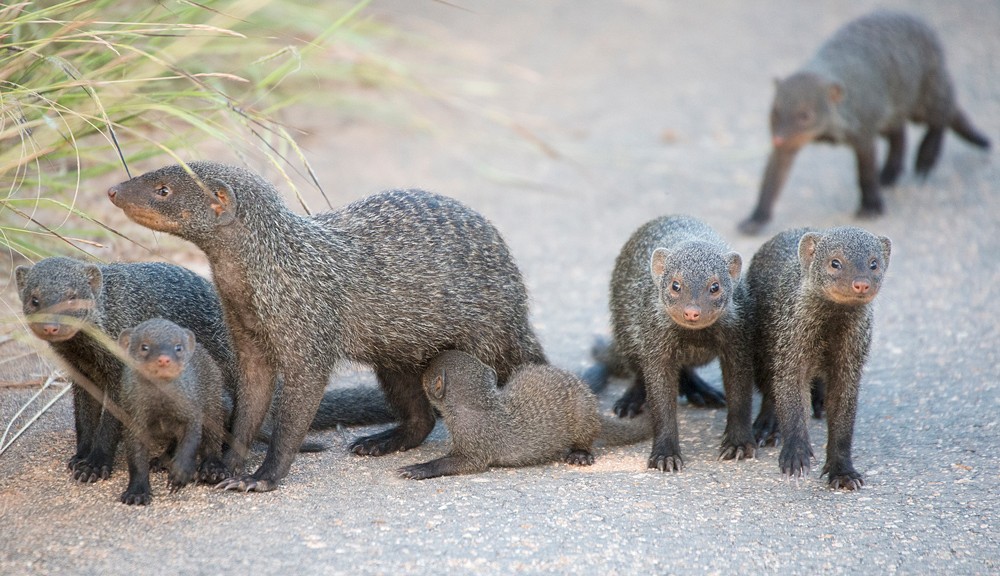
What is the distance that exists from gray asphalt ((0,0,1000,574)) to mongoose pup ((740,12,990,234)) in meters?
0.22

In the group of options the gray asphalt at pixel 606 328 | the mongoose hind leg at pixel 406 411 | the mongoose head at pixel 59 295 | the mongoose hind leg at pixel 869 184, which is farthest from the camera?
the mongoose hind leg at pixel 869 184

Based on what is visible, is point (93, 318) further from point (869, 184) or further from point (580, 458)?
point (869, 184)

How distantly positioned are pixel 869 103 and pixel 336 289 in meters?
4.40

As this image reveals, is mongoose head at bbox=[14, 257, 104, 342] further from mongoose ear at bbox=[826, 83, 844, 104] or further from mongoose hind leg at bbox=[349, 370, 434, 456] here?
mongoose ear at bbox=[826, 83, 844, 104]

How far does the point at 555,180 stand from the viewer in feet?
25.8

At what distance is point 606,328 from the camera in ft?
18.8

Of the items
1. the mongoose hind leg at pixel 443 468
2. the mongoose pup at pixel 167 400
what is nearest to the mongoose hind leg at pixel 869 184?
the mongoose hind leg at pixel 443 468

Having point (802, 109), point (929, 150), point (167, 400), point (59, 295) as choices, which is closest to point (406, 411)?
point (167, 400)

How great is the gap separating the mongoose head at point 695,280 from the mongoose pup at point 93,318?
1.67 metres

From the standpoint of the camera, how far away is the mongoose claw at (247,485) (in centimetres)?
370

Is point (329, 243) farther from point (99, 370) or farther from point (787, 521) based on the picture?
point (787, 521)

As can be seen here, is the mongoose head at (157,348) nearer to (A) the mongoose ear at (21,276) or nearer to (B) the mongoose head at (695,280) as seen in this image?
(A) the mongoose ear at (21,276)

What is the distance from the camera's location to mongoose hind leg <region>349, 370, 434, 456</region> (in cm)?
431

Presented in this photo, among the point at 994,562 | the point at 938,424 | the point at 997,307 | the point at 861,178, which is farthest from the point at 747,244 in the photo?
the point at 994,562
